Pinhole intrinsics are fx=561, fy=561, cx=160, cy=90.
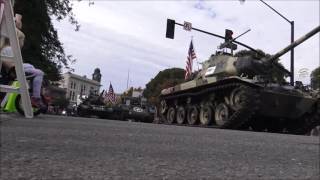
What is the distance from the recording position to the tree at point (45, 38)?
1845 cm

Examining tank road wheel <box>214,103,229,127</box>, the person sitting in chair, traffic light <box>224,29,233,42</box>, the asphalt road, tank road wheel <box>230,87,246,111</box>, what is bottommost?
the asphalt road

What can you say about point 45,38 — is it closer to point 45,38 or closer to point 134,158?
point 45,38

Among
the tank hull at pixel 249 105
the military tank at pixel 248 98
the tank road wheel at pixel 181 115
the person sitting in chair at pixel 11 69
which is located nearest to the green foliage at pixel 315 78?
the tank road wheel at pixel 181 115

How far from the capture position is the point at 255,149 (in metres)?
6.82

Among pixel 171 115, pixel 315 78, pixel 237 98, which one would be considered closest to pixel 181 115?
pixel 171 115

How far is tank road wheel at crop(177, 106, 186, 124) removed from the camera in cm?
2396

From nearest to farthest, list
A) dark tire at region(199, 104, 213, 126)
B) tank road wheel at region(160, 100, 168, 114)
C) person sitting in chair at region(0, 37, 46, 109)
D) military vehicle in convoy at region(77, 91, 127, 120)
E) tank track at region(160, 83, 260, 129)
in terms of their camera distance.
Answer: person sitting in chair at region(0, 37, 46, 109) < tank track at region(160, 83, 260, 129) < dark tire at region(199, 104, 213, 126) < tank road wheel at region(160, 100, 168, 114) < military vehicle in convoy at region(77, 91, 127, 120)

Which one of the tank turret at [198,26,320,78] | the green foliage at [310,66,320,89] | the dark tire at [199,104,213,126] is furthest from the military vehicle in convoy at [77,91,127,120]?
the green foliage at [310,66,320,89]

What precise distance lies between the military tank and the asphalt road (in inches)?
449

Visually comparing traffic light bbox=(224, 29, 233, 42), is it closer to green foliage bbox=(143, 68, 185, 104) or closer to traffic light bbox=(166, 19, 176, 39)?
traffic light bbox=(166, 19, 176, 39)

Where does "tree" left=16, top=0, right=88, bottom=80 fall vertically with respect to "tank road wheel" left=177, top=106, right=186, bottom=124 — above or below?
above

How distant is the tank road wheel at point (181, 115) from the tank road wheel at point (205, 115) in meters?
2.14

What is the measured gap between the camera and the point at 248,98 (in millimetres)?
17844

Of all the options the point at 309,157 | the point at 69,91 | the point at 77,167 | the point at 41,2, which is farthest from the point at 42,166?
the point at 69,91
